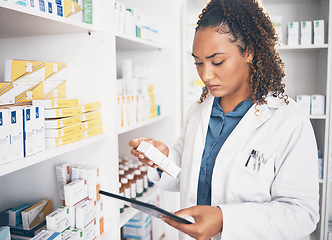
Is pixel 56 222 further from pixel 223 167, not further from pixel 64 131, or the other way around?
pixel 223 167

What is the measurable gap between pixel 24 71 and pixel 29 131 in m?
0.30

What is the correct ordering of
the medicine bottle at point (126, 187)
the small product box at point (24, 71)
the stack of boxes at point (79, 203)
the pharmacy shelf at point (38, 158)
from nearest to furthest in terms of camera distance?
the pharmacy shelf at point (38, 158) < the small product box at point (24, 71) < the stack of boxes at point (79, 203) < the medicine bottle at point (126, 187)

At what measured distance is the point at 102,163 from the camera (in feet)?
4.99

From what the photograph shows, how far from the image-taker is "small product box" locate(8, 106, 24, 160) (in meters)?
0.99

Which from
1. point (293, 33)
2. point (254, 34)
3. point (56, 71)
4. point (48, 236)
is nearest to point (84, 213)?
point (48, 236)

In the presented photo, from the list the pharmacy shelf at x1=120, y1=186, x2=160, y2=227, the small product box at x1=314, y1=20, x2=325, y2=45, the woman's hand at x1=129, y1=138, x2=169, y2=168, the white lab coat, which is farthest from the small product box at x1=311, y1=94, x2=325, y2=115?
the woman's hand at x1=129, y1=138, x2=169, y2=168

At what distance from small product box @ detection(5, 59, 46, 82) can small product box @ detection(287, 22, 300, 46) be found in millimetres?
2094

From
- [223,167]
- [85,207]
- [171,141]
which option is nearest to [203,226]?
[223,167]

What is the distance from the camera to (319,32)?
2441mm

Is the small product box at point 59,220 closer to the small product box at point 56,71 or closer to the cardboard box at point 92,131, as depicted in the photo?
the cardboard box at point 92,131

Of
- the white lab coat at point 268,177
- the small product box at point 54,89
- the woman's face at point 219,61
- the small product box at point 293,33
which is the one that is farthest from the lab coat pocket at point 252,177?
the small product box at point 293,33

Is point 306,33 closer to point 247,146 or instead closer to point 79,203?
point 247,146

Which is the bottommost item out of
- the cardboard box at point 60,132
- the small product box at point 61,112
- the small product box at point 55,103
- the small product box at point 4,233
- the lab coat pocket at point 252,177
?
the small product box at point 4,233

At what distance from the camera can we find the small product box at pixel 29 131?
104 centimetres
